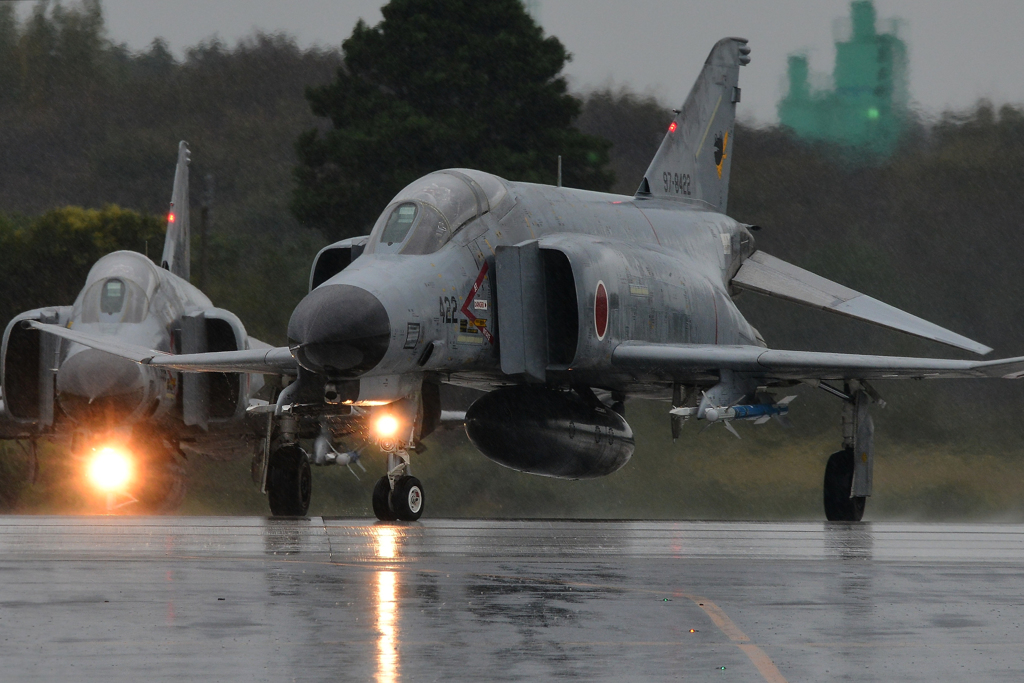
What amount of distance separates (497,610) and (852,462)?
472 inches

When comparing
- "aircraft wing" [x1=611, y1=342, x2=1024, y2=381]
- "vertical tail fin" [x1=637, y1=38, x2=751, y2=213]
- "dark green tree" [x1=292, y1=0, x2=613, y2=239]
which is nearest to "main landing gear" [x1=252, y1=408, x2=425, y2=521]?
Answer: "aircraft wing" [x1=611, y1=342, x2=1024, y2=381]

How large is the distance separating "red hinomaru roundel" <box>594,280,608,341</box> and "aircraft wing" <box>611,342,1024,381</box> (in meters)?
0.37

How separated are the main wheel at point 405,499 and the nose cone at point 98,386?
5.24 meters

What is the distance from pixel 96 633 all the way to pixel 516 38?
4053 centimetres

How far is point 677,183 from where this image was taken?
2308 centimetres

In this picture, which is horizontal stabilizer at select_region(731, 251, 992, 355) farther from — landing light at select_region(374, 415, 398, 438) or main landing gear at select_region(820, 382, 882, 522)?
landing light at select_region(374, 415, 398, 438)

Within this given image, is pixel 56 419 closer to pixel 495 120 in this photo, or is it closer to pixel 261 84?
pixel 495 120

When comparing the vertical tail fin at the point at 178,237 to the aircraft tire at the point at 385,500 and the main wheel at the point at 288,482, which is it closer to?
the main wheel at the point at 288,482

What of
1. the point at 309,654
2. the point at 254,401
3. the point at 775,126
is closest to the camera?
the point at 309,654

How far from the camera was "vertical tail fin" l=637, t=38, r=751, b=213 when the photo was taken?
75.7 ft

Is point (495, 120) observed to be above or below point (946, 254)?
above

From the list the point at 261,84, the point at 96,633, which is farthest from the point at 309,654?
the point at 261,84

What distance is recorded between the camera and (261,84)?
68562 mm

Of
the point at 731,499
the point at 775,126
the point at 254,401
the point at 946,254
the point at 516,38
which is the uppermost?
the point at 516,38
